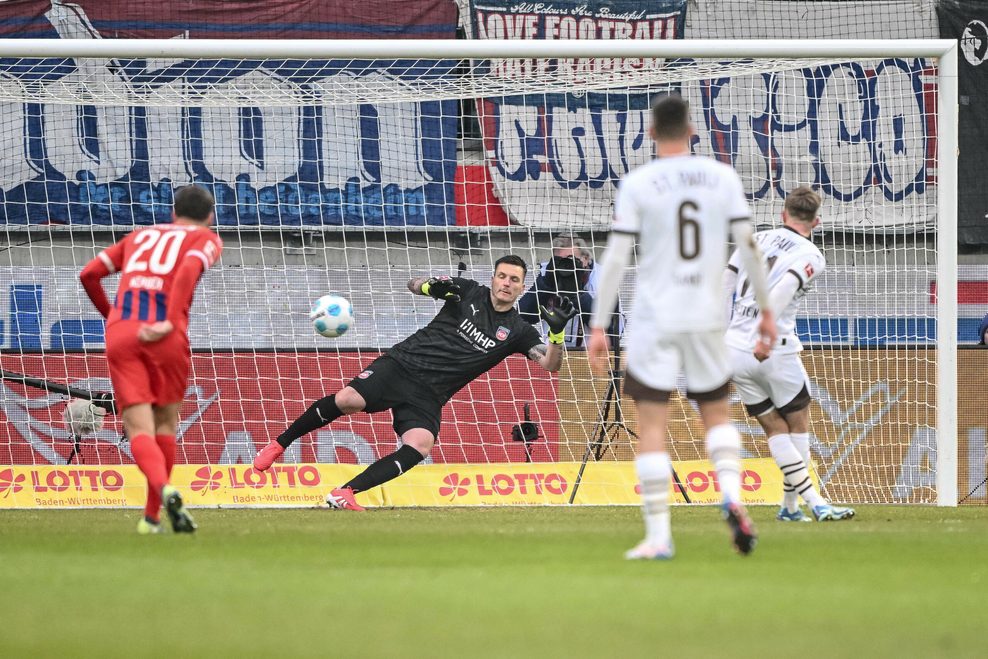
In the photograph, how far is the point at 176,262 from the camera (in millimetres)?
7055

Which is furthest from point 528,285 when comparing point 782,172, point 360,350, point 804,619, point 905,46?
point 804,619

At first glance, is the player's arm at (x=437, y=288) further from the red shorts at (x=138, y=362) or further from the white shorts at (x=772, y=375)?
the red shorts at (x=138, y=362)

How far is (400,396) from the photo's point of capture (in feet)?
33.8

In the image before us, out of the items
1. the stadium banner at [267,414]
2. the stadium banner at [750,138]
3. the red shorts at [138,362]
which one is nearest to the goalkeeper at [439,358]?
the stadium banner at [267,414]

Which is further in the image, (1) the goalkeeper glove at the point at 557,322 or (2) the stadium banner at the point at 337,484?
(2) the stadium banner at the point at 337,484

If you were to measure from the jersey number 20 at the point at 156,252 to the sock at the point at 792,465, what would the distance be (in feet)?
12.5

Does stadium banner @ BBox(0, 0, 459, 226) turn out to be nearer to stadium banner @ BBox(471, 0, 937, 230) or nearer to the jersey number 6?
stadium banner @ BBox(471, 0, 937, 230)

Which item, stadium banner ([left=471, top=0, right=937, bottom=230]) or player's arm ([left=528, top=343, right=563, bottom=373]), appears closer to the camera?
player's arm ([left=528, top=343, right=563, bottom=373])

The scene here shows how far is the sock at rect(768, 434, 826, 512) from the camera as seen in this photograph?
842cm

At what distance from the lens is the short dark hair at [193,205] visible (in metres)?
7.18

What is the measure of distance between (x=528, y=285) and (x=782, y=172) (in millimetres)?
3563

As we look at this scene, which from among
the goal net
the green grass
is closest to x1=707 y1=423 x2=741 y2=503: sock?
the green grass

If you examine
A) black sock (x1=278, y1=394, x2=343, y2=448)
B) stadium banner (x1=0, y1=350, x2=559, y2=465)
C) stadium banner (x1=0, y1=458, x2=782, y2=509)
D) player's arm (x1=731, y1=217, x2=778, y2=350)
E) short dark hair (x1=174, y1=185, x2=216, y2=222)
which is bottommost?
stadium banner (x1=0, y1=458, x2=782, y2=509)

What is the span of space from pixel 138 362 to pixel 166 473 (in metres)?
0.60
